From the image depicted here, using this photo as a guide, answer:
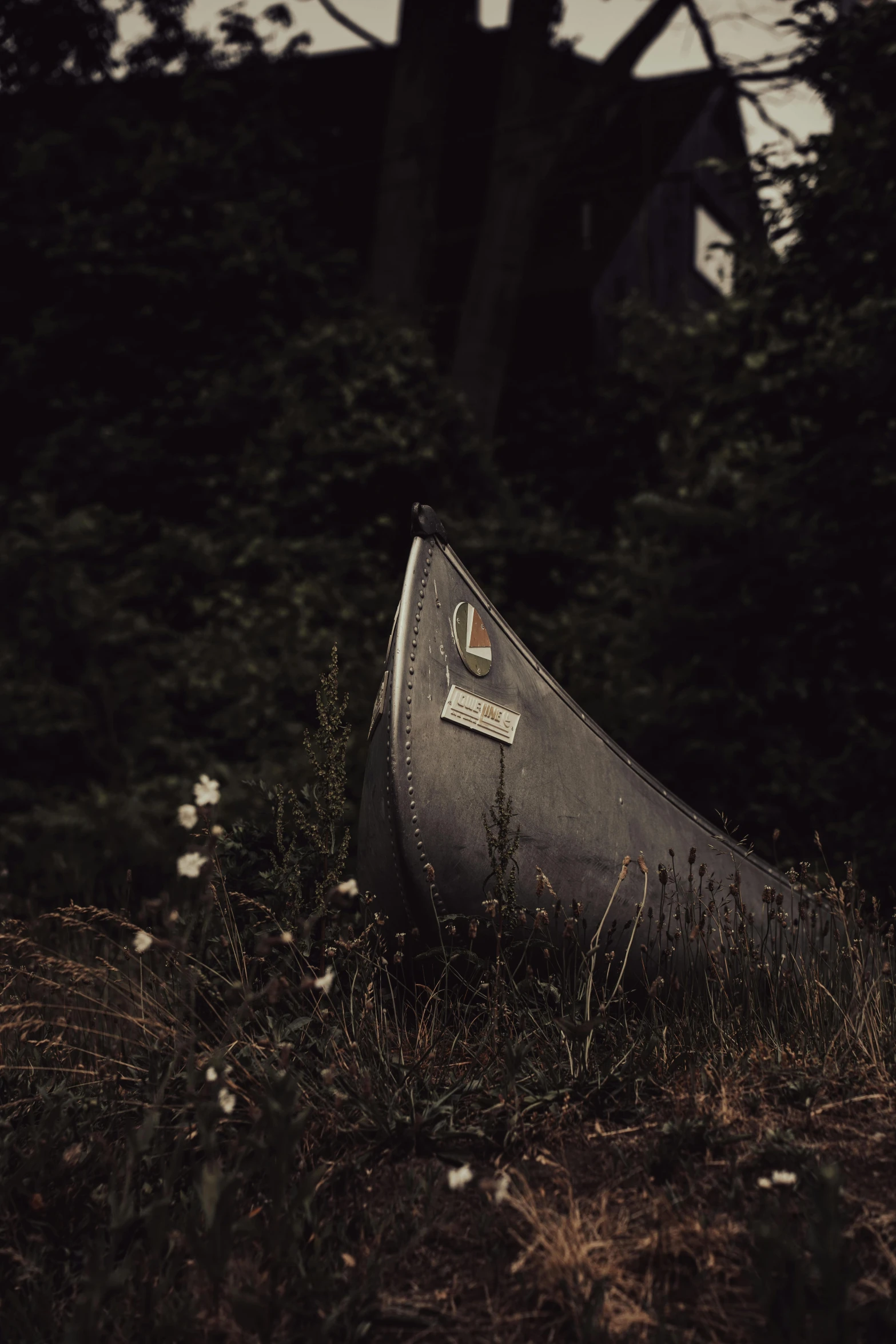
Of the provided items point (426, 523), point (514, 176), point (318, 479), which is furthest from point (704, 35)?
point (426, 523)

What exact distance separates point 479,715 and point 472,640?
0.24m

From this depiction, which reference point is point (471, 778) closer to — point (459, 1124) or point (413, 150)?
point (459, 1124)

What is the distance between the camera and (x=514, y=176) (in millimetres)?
10250

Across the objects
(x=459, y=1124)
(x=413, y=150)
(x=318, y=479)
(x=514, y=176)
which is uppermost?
(x=413, y=150)

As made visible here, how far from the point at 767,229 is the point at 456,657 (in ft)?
13.8

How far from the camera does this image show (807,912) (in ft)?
13.4

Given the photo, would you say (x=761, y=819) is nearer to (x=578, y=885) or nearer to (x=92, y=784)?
(x=578, y=885)

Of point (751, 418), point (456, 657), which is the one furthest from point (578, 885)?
point (751, 418)

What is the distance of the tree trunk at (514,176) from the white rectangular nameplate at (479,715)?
23.4 feet

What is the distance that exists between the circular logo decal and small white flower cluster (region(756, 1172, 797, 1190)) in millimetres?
1658

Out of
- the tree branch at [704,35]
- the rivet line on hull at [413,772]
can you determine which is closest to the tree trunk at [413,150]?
the tree branch at [704,35]

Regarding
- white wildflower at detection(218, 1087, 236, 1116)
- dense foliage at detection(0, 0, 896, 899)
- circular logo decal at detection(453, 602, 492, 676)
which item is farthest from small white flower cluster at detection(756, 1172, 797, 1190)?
dense foliage at detection(0, 0, 896, 899)

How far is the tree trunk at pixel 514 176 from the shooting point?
33.5 feet

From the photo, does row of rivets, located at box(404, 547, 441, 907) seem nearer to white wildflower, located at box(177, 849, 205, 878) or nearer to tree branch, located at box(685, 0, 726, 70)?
white wildflower, located at box(177, 849, 205, 878)
